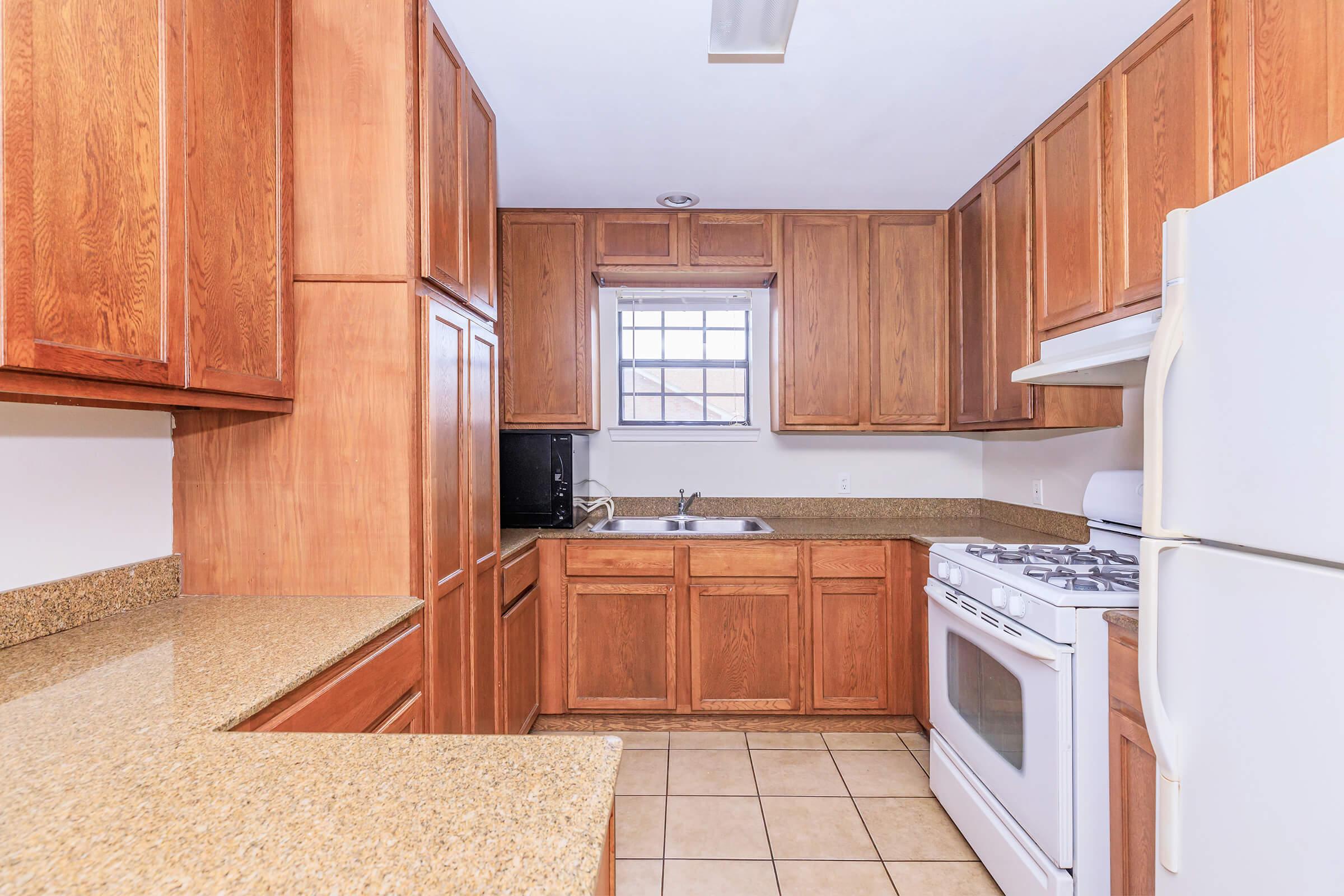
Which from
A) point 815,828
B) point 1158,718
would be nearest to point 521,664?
point 815,828

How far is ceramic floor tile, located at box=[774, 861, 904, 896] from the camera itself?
5.72ft

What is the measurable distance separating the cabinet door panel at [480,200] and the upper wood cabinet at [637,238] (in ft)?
2.78

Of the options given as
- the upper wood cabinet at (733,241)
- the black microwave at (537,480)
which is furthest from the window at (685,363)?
the black microwave at (537,480)

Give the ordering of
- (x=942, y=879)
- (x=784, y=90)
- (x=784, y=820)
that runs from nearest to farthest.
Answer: (x=942, y=879) < (x=784, y=90) < (x=784, y=820)

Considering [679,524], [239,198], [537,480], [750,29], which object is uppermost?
[750,29]

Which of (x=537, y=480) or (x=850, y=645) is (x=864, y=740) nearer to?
(x=850, y=645)

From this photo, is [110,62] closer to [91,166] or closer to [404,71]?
[91,166]

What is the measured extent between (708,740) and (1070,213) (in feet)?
7.92

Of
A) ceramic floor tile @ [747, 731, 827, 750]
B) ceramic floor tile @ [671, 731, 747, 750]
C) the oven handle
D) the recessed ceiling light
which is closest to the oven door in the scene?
the oven handle

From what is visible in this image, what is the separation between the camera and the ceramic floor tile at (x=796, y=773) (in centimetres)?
225

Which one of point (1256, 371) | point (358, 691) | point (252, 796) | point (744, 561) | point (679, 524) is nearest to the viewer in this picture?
point (252, 796)

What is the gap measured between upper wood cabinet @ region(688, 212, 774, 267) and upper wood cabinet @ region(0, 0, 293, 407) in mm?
1798

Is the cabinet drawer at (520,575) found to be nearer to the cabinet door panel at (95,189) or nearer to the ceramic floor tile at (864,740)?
the cabinet door panel at (95,189)

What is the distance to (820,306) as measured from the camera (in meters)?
2.97
